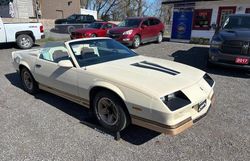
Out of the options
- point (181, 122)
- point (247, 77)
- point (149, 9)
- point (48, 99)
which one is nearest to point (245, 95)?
point (247, 77)

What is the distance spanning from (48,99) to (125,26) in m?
8.92

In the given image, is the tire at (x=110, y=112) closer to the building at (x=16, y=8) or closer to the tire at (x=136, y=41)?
the tire at (x=136, y=41)

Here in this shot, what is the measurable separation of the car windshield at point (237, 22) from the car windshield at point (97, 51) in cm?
519

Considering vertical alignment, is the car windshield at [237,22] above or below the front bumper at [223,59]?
above

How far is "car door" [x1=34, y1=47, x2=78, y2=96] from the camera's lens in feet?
12.5

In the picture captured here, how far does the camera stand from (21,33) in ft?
37.9

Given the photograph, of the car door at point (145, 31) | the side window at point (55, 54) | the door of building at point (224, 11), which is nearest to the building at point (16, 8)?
the car door at point (145, 31)

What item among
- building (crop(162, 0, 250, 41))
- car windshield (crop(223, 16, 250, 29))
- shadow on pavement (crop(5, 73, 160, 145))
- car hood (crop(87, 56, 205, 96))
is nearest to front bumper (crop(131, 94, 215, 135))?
car hood (crop(87, 56, 205, 96))

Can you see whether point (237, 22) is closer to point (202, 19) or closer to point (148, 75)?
point (148, 75)

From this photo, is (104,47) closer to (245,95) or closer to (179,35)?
(245,95)

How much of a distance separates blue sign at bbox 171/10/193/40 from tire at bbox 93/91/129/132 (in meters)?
13.3

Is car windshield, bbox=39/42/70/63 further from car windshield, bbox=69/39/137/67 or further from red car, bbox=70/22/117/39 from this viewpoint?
red car, bbox=70/22/117/39

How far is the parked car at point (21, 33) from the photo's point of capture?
11023 millimetres

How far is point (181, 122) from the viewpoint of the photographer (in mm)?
2809
